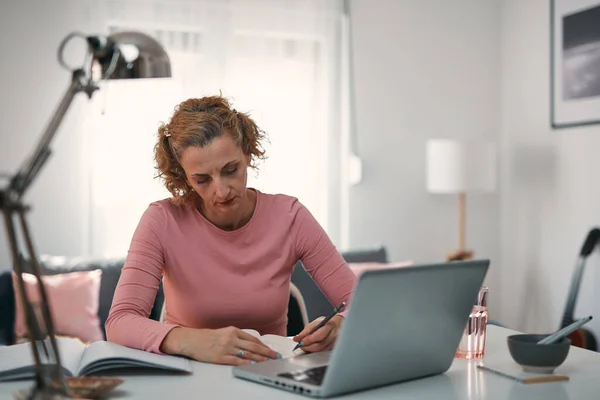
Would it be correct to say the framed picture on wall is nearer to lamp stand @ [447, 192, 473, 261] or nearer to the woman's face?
lamp stand @ [447, 192, 473, 261]

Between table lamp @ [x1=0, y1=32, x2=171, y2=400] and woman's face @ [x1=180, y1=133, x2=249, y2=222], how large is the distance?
0.64m

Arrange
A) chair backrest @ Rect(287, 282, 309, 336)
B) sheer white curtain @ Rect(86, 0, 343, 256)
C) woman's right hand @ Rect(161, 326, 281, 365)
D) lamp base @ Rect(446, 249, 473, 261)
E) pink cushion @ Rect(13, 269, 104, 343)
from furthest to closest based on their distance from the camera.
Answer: lamp base @ Rect(446, 249, 473, 261), sheer white curtain @ Rect(86, 0, 343, 256), pink cushion @ Rect(13, 269, 104, 343), chair backrest @ Rect(287, 282, 309, 336), woman's right hand @ Rect(161, 326, 281, 365)

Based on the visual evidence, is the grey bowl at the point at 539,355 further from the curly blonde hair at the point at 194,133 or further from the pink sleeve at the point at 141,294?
the curly blonde hair at the point at 194,133

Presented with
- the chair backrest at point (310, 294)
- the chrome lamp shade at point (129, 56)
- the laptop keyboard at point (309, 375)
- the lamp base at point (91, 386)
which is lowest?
the chair backrest at point (310, 294)

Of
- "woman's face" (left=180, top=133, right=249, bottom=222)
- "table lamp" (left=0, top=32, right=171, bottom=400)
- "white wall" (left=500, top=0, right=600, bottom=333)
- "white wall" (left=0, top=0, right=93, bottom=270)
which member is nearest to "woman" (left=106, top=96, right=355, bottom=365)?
"woman's face" (left=180, top=133, right=249, bottom=222)

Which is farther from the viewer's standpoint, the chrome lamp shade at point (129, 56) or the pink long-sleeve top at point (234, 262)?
the pink long-sleeve top at point (234, 262)

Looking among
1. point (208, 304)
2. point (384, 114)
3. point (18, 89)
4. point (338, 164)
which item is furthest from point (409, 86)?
point (208, 304)

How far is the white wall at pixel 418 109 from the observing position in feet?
13.8

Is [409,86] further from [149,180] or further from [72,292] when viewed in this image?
[72,292]

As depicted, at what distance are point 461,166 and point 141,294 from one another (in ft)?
7.99

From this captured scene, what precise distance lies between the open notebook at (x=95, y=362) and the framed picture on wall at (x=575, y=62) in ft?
9.62

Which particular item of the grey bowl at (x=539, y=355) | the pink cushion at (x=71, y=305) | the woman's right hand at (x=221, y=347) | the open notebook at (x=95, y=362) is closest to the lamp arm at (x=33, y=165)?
the open notebook at (x=95, y=362)

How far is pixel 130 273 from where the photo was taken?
5.84ft

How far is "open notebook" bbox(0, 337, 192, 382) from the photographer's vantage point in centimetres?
134
